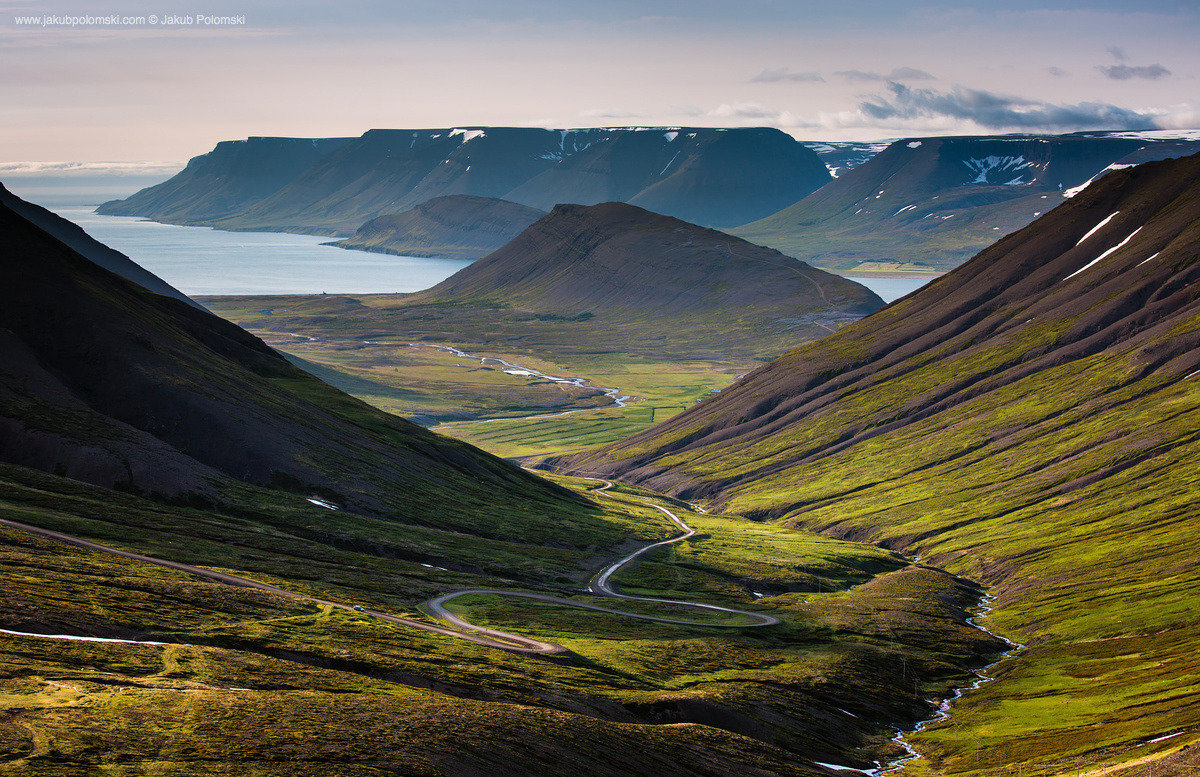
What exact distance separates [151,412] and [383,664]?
73020mm

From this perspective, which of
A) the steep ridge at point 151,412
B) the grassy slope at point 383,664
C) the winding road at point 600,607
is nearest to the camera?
the grassy slope at point 383,664

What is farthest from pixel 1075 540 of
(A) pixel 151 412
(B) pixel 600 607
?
(A) pixel 151 412

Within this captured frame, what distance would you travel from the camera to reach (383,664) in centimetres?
7019

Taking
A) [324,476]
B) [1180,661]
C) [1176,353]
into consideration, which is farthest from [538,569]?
[1176,353]

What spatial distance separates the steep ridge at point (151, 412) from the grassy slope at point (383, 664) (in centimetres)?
885

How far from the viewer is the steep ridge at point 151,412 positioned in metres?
111

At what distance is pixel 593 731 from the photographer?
215ft

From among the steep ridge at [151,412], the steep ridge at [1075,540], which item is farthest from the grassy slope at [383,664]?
the steep ridge at [1075,540]

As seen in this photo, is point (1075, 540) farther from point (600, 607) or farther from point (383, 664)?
point (383, 664)

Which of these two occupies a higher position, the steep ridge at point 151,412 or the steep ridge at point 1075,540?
the steep ridge at point 151,412

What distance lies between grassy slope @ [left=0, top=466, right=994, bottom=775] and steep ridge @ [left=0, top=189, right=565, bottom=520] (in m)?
8.85

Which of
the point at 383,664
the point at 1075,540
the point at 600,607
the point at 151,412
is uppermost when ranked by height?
the point at 151,412

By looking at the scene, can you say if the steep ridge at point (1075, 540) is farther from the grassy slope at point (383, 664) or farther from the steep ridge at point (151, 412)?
the steep ridge at point (151, 412)

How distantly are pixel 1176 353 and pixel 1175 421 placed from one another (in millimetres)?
26531
